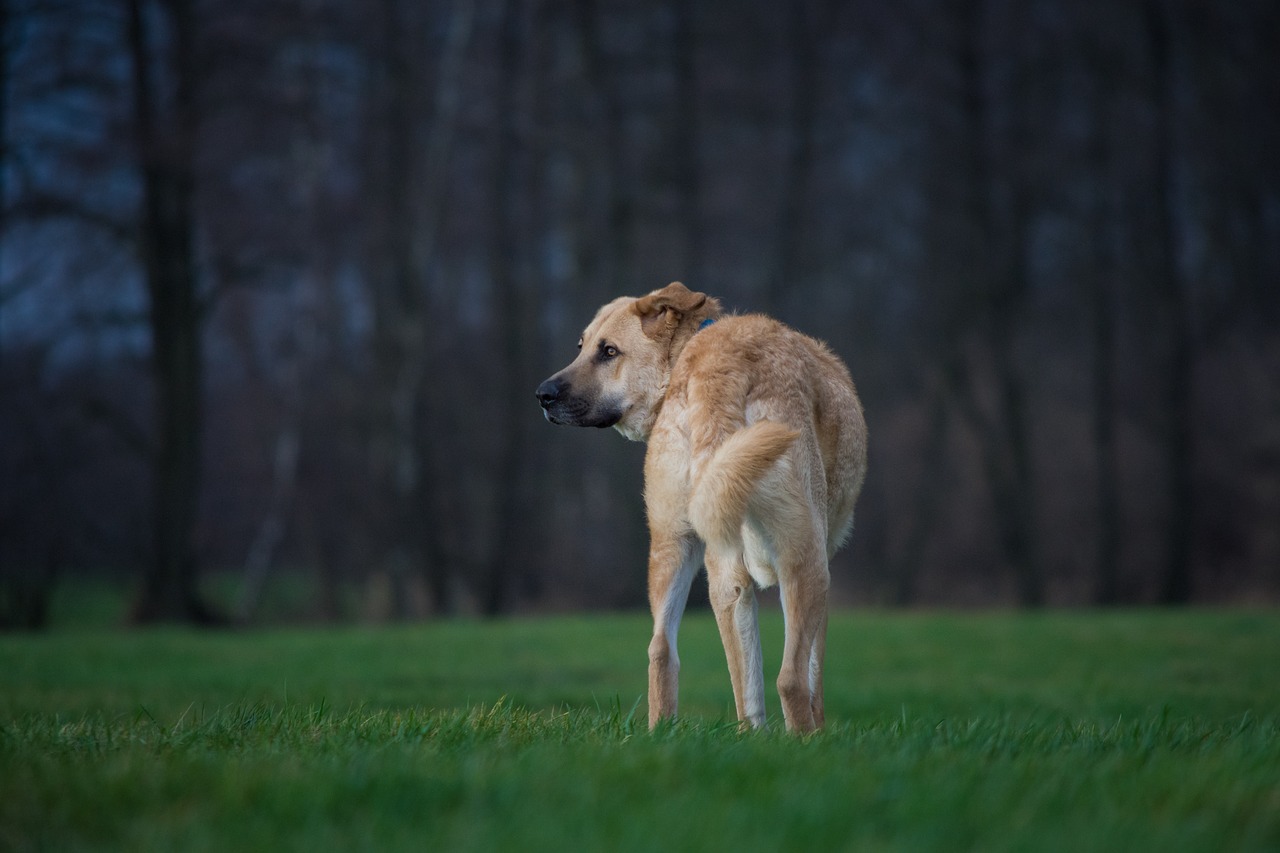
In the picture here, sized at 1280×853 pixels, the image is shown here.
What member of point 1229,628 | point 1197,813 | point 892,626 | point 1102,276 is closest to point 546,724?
point 1197,813

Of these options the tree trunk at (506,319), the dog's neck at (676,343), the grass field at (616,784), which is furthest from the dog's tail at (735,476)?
the tree trunk at (506,319)

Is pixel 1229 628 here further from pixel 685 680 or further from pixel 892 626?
pixel 685 680

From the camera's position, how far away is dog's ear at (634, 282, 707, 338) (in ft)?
18.1

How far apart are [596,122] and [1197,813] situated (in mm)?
19663

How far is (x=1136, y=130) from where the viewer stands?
22.6 meters

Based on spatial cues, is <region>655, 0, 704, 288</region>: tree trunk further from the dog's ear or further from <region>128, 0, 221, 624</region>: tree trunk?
the dog's ear

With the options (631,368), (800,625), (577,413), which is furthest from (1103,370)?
(800,625)

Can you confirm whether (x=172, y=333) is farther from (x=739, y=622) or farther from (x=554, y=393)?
(x=739, y=622)

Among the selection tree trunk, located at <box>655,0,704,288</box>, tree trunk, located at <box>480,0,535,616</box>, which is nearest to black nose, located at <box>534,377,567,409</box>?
tree trunk, located at <box>480,0,535,616</box>

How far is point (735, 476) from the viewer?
13.1ft

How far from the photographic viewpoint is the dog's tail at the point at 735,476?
13.1 feet

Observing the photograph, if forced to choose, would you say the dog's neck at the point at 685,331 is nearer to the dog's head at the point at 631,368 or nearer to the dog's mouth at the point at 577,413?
the dog's head at the point at 631,368

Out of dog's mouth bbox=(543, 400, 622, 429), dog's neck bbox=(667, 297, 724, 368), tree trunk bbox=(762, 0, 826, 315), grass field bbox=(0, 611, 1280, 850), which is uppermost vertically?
tree trunk bbox=(762, 0, 826, 315)

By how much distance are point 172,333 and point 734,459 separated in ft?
49.8
